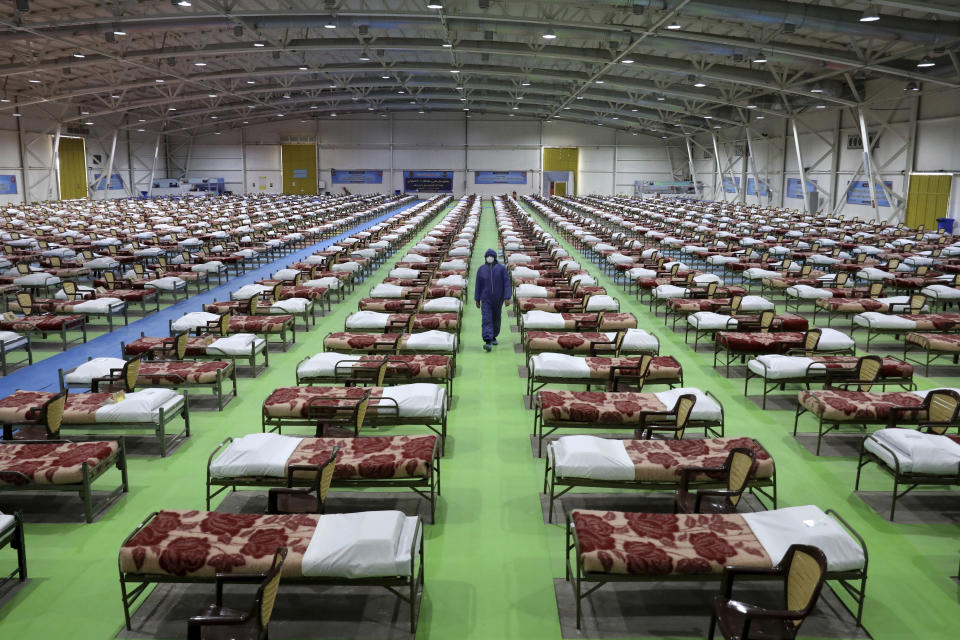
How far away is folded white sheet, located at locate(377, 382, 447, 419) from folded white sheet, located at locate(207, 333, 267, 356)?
12.3ft

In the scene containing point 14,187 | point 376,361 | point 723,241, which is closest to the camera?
point 376,361

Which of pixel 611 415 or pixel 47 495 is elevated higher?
pixel 611 415

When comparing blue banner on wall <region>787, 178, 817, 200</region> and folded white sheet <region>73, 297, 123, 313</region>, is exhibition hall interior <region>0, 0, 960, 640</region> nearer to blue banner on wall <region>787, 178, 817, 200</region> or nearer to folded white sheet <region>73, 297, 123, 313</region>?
folded white sheet <region>73, 297, 123, 313</region>

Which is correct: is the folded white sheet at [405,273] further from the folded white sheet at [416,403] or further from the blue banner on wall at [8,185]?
the blue banner on wall at [8,185]

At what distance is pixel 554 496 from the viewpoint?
7.15 m

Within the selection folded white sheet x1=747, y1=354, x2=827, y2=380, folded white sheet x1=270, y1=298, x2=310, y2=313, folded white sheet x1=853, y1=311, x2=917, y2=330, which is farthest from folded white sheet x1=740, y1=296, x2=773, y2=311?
folded white sheet x1=270, y1=298, x2=310, y2=313

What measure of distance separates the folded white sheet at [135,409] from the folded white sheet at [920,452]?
7.90m

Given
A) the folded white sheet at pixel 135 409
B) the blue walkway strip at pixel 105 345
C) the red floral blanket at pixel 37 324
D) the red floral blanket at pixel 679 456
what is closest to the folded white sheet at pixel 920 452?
the red floral blanket at pixel 679 456

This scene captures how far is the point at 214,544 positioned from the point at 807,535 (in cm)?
441

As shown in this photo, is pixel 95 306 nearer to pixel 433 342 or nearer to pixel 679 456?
pixel 433 342

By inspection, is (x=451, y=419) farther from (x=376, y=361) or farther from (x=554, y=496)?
(x=554, y=496)

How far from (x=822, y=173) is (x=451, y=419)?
40.0 meters

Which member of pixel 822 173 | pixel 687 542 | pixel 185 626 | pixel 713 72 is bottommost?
pixel 185 626

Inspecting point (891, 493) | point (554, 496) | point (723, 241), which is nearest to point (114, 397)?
point (554, 496)
